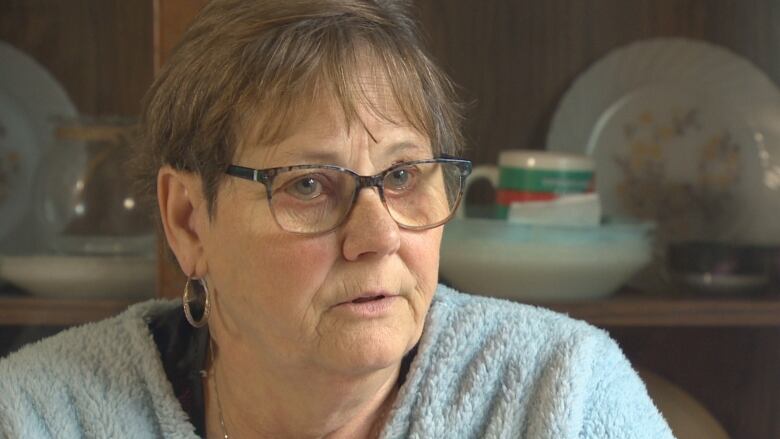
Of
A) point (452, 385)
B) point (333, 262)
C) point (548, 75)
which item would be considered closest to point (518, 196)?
point (548, 75)

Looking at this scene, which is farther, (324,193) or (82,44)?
(82,44)

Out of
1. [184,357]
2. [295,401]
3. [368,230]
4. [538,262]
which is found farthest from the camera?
[538,262]

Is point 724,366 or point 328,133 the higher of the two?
point 328,133

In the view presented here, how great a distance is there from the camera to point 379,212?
0.80 meters

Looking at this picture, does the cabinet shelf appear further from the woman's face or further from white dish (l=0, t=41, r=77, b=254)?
white dish (l=0, t=41, r=77, b=254)

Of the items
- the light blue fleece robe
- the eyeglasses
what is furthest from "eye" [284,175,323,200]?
the light blue fleece robe

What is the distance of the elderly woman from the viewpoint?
2.65 ft

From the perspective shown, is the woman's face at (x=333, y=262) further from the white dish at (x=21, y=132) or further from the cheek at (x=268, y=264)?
the white dish at (x=21, y=132)

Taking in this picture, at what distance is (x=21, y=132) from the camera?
3.89ft

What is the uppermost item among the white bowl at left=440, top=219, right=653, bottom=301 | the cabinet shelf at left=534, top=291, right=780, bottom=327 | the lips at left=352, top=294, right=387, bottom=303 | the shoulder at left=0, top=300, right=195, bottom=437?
the lips at left=352, top=294, right=387, bottom=303

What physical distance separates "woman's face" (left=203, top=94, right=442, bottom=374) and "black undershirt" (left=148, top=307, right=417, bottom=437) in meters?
0.15

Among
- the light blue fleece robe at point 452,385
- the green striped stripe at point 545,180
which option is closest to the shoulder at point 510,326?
the light blue fleece robe at point 452,385

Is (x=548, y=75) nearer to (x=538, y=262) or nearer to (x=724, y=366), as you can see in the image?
(x=538, y=262)

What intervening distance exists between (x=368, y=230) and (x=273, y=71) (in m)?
0.16
